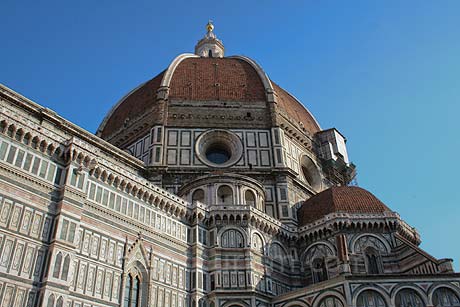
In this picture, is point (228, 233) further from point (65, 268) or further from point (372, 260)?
point (65, 268)

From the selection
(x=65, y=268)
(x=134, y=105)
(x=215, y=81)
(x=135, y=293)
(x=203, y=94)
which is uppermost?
(x=215, y=81)

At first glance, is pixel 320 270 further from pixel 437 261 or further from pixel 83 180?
pixel 83 180

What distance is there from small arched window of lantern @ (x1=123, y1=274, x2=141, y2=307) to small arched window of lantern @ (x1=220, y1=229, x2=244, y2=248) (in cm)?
557

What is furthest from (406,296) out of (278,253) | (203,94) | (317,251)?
(203,94)

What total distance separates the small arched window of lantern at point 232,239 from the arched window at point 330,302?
5.37 metres

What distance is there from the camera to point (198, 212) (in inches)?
995

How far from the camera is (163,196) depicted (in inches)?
949

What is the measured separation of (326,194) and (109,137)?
61.2 feet

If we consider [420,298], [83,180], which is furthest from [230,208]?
[420,298]

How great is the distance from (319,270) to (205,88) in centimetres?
1730

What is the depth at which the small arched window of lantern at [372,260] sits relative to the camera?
84.4ft

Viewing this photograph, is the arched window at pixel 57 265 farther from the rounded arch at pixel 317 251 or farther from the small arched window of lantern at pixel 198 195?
the rounded arch at pixel 317 251

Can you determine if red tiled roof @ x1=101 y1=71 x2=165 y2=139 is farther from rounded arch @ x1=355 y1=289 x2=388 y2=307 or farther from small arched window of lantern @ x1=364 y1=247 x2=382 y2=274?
rounded arch @ x1=355 y1=289 x2=388 y2=307

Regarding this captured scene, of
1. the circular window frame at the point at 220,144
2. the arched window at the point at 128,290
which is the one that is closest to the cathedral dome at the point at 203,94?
the circular window frame at the point at 220,144
